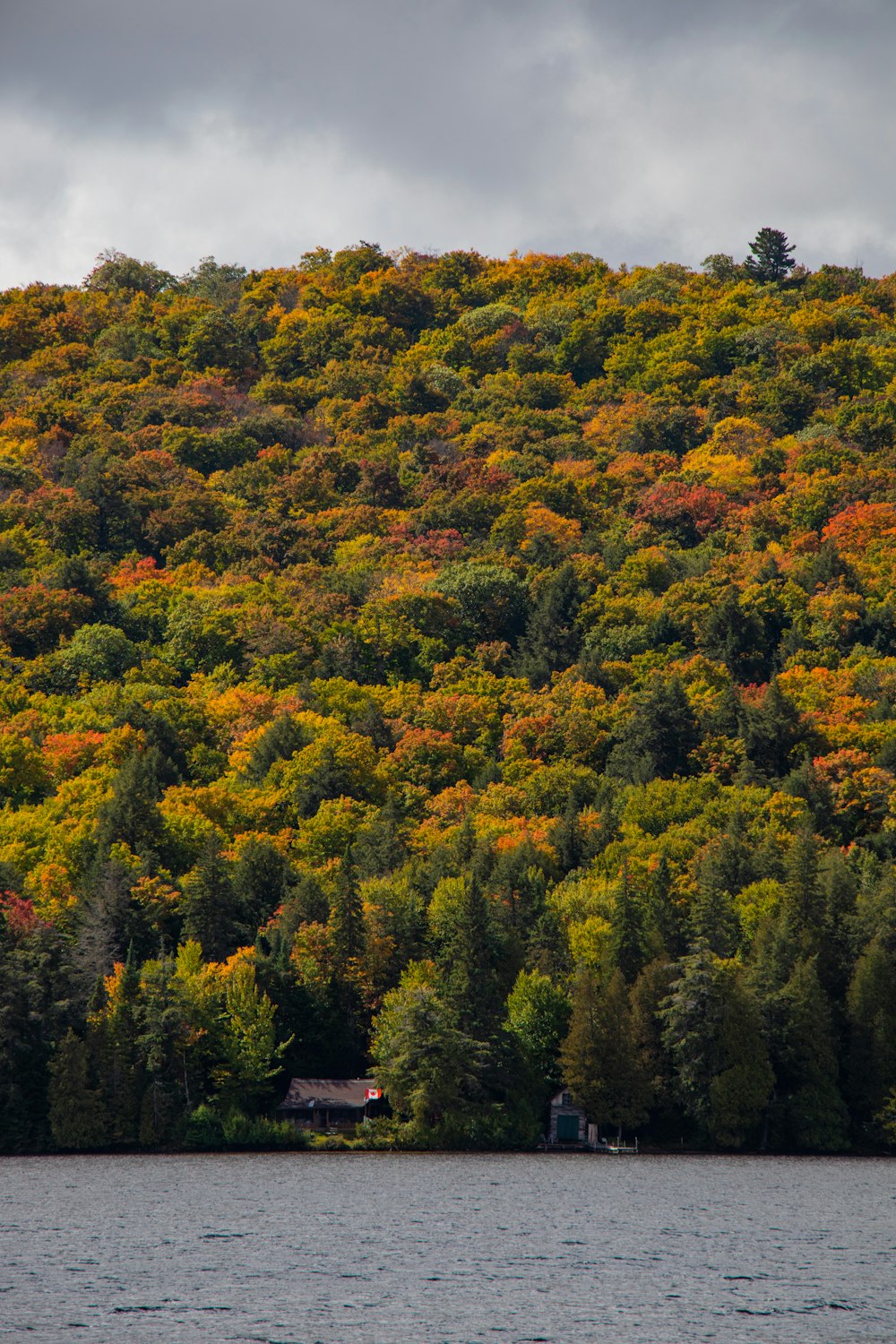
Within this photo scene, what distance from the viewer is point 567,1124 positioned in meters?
86.4

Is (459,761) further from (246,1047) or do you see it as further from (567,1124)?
(246,1047)

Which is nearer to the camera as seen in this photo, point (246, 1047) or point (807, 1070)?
point (807, 1070)

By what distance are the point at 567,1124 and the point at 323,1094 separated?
43.0 ft

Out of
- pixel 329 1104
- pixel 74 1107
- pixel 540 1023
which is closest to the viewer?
pixel 74 1107

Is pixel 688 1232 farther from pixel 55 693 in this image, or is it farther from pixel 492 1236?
pixel 55 693

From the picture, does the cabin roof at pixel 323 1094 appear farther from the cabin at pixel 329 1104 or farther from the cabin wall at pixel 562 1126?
the cabin wall at pixel 562 1126

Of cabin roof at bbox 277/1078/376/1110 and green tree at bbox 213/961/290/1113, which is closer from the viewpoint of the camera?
green tree at bbox 213/961/290/1113

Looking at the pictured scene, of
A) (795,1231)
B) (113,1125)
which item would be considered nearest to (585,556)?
(113,1125)

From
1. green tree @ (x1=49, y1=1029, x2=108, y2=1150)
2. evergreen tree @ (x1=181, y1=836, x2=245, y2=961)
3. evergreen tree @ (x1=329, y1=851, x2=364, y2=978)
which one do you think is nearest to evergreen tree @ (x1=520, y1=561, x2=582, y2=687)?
evergreen tree @ (x1=181, y1=836, x2=245, y2=961)

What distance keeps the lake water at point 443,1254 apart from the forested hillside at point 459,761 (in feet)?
35.9

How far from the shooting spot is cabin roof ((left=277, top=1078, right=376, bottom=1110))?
8706 cm

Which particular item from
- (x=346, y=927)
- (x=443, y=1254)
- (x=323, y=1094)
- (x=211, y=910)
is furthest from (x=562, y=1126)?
(x=443, y=1254)

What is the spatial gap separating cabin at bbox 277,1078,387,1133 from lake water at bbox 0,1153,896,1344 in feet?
40.7

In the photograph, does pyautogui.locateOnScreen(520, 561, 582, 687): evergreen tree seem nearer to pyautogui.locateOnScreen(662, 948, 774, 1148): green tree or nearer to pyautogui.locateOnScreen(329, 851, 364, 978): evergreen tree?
pyautogui.locateOnScreen(329, 851, 364, 978): evergreen tree
